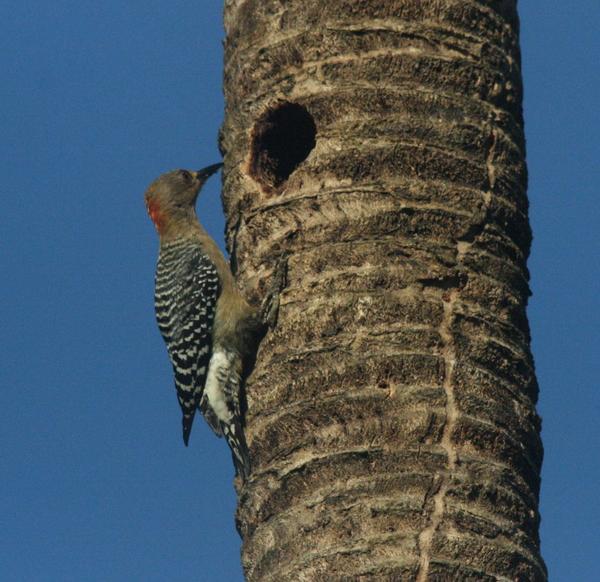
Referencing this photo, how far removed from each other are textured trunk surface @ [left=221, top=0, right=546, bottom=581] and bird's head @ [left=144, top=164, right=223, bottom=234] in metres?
2.50

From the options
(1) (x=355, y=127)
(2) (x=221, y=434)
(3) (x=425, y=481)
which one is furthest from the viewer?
(2) (x=221, y=434)

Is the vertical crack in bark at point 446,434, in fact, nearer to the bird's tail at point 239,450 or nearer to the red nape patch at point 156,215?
the bird's tail at point 239,450

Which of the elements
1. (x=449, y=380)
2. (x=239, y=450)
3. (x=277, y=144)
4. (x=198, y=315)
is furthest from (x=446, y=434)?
(x=198, y=315)

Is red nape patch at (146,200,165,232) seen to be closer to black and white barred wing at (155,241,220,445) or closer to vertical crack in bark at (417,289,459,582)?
black and white barred wing at (155,241,220,445)

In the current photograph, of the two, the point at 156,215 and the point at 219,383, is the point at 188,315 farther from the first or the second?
the point at 156,215

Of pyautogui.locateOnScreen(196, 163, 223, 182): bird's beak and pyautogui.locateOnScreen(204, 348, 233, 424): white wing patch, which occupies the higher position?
pyautogui.locateOnScreen(196, 163, 223, 182): bird's beak

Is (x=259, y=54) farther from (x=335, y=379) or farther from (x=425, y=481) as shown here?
(x=425, y=481)

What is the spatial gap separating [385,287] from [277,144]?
1322mm

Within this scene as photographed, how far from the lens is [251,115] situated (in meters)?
→ 6.56

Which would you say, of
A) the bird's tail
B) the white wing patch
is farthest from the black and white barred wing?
the bird's tail

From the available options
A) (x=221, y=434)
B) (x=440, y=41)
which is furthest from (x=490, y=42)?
(x=221, y=434)

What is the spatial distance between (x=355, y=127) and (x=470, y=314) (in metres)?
1.02

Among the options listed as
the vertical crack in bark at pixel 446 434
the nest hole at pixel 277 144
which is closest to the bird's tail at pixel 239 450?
the vertical crack in bark at pixel 446 434

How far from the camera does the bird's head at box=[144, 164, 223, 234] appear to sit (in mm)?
9156
